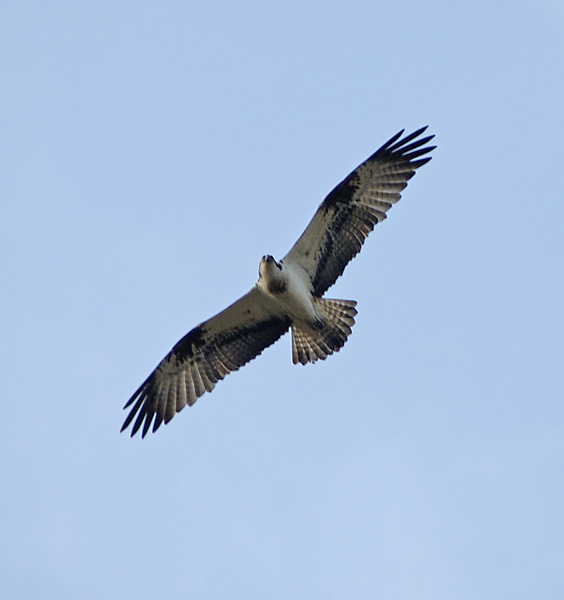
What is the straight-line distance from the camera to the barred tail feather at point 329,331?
14586 millimetres

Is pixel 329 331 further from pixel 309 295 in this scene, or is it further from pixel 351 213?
pixel 351 213

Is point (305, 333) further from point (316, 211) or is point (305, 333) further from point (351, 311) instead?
point (316, 211)

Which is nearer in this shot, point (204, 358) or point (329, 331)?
point (329, 331)

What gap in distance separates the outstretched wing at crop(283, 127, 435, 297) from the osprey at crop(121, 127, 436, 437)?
0.01 m

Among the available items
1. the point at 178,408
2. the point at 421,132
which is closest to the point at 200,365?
the point at 178,408

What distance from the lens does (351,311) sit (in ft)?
47.9

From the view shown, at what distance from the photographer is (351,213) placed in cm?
1434

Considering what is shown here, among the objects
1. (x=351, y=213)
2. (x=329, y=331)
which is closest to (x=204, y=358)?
(x=329, y=331)

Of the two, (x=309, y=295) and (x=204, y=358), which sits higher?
(x=204, y=358)

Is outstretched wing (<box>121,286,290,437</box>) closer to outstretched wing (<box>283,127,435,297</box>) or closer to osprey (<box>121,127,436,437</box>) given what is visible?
osprey (<box>121,127,436,437</box>)

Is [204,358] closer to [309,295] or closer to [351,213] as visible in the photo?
[309,295]

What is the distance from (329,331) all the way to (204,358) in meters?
1.71

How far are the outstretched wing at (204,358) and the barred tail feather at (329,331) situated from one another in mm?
394

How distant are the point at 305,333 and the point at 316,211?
1.59 metres
